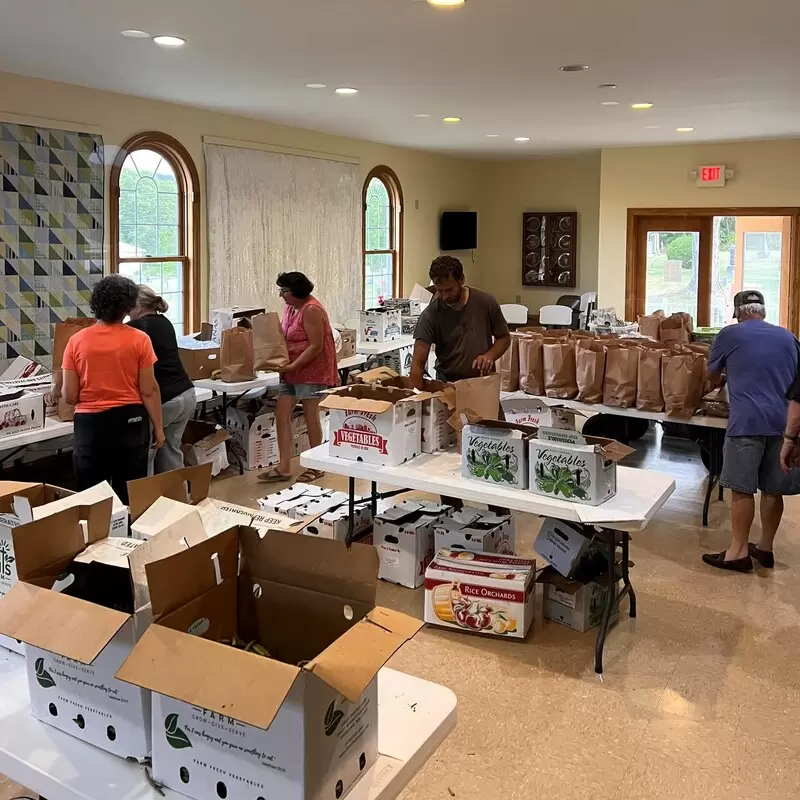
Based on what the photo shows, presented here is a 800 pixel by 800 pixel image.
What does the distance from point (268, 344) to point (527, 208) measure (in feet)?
22.6

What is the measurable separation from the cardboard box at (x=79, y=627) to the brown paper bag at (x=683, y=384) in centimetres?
373

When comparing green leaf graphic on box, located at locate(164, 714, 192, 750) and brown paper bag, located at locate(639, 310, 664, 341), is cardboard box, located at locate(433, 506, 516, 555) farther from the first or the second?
brown paper bag, located at locate(639, 310, 664, 341)

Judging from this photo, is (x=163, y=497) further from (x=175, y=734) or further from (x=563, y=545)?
(x=563, y=545)

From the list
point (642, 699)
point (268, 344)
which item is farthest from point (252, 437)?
point (642, 699)

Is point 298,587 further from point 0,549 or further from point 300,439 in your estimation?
point 300,439

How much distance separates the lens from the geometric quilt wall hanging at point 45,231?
5.31 meters

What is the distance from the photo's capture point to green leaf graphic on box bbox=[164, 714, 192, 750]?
1312 mm

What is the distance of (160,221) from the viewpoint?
6641 mm

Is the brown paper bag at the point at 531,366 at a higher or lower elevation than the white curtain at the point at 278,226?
lower

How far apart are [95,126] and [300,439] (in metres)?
2.63

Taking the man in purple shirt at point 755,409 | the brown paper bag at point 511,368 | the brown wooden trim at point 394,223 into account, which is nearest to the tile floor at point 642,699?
the man in purple shirt at point 755,409

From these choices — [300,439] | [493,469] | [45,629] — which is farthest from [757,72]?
[45,629]

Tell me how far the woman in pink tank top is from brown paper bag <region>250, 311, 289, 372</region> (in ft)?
0.18

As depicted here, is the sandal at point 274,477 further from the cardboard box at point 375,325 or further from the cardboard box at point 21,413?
the cardboard box at point 375,325
